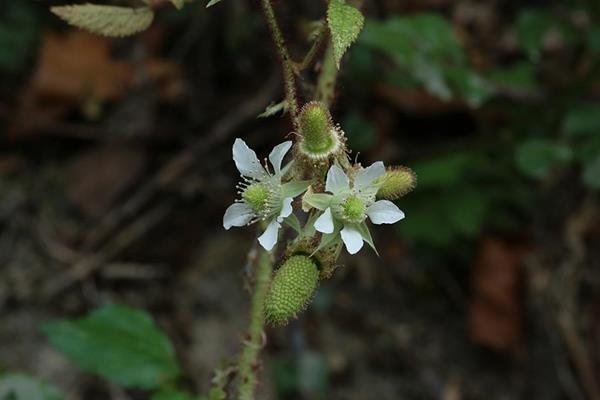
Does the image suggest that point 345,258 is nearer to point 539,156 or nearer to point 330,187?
point 539,156

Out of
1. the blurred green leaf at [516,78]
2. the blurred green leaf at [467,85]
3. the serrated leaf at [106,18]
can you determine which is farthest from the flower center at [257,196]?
the blurred green leaf at [516,78]

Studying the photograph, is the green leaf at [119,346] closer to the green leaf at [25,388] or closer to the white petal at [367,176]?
the green leaf at [25,388]

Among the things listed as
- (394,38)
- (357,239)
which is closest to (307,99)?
(357,239)

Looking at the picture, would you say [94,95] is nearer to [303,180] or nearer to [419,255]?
[419,255]

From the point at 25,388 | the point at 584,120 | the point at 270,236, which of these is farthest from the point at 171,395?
the point at 584,120

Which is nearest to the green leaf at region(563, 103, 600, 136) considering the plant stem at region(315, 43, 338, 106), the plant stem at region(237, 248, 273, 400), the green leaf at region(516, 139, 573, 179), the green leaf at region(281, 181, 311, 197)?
the green leaf at region(516, 139, 573, 179)

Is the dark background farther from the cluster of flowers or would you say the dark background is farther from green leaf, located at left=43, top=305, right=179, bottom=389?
the cluster of flowers
